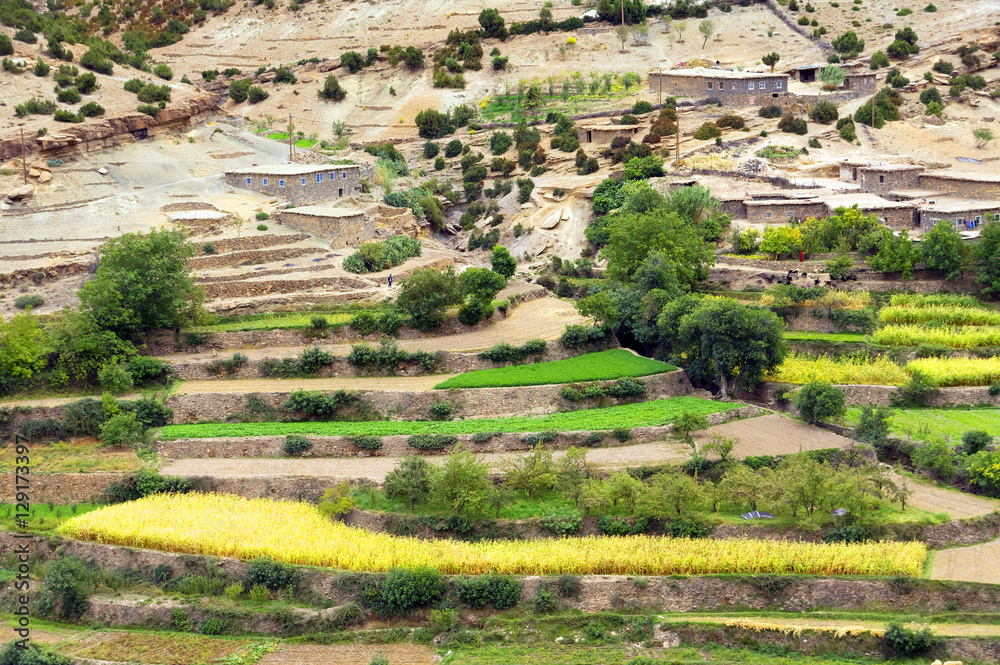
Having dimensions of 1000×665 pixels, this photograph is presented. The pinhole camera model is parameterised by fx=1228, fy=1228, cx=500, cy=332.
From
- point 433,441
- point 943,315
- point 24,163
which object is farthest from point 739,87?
point 433,441

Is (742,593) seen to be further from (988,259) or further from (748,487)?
(988,259)

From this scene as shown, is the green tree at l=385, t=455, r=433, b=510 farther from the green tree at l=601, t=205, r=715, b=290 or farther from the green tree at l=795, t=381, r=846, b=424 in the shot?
the green tree at l=601, t=205, r=715, b=290

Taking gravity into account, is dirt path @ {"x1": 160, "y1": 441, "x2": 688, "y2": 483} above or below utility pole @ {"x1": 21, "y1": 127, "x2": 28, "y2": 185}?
below

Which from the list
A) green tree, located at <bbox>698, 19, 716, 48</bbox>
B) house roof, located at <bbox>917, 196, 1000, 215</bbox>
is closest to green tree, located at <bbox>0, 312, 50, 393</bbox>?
house roof, located at <bbox>917, 196, 1000, 215</bbox>

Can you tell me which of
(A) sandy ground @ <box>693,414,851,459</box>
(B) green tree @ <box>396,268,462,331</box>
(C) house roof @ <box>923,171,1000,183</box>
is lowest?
(A) sandy ground @ <box>693,414,851,459</box>

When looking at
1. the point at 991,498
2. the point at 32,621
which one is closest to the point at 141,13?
the point at 32,621

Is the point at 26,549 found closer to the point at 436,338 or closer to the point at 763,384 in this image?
the point at 436,338

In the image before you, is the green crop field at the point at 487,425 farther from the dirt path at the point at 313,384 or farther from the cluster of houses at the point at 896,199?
the cluster of houses at the point at 896,199
